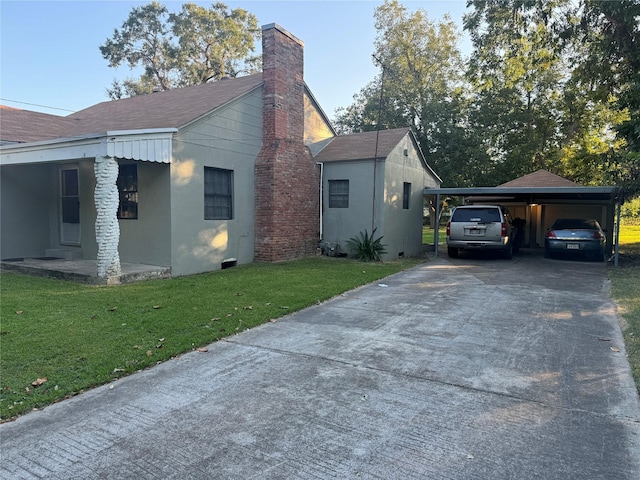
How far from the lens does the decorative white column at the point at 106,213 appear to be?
27.8 ft

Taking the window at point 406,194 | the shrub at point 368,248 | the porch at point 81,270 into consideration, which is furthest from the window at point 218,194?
the window at point 406,194

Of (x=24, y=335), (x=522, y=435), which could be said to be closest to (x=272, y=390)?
(x=522, y=435)

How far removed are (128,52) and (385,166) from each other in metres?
27.3

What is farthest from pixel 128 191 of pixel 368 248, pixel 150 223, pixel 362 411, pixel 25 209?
pixel 362 411

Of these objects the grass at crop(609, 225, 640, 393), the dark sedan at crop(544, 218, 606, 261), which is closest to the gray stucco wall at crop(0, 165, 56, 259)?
the grass at crop(609, 225, 640, 393)

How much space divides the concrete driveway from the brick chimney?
256 inches

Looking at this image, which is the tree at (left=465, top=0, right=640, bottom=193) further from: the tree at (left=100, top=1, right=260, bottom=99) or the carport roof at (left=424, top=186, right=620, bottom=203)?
the tree at (left=100, top=1, right=260, bottom=99)

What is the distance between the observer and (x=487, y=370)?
4.39m

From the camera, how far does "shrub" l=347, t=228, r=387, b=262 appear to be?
13.6m

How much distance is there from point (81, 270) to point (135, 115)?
17.5 feet

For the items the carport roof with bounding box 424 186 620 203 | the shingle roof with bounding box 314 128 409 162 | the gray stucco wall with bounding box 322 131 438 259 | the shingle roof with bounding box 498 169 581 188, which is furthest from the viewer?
the shingle roof with bounding box 498 169 581 188

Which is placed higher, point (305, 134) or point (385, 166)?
point (305, 134)

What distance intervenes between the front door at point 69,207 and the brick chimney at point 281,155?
491 centimetres

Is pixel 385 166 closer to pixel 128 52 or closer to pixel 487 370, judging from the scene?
pixel 487 370
